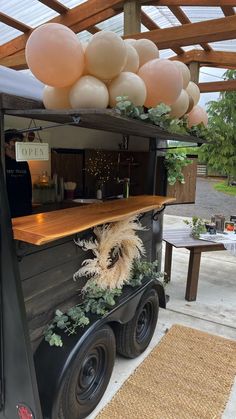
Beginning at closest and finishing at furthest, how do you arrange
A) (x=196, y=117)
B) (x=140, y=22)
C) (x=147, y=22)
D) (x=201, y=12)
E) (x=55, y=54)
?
(x=55, y=54)
(x=196, y=117)
(x=140, y=22)
(x=201, y=12)
(x=147, y=22)

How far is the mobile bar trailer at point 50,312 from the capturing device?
1536mm

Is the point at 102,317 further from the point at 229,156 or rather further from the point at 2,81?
the point at 229,156

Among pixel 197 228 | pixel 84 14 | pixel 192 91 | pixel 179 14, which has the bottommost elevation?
pixel 197 228

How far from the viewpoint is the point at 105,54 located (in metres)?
1.48

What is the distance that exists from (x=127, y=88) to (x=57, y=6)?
3.83 meters

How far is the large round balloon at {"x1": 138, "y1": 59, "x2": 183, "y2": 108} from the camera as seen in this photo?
1.79m

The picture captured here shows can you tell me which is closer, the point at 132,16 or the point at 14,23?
the point at 132,16

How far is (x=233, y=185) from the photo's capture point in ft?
54.3

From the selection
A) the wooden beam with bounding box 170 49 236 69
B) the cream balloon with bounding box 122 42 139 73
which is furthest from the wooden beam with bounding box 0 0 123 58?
the cream balloon with bounding box 122 42 139 73

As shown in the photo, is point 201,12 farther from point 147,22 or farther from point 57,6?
point 57,6

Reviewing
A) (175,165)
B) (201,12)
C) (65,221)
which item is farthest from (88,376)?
(201,12)

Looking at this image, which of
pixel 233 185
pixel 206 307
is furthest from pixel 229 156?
pixel 206 307

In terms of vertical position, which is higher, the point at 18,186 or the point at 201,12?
the point at 201,12

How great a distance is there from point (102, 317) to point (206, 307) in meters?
2.03
